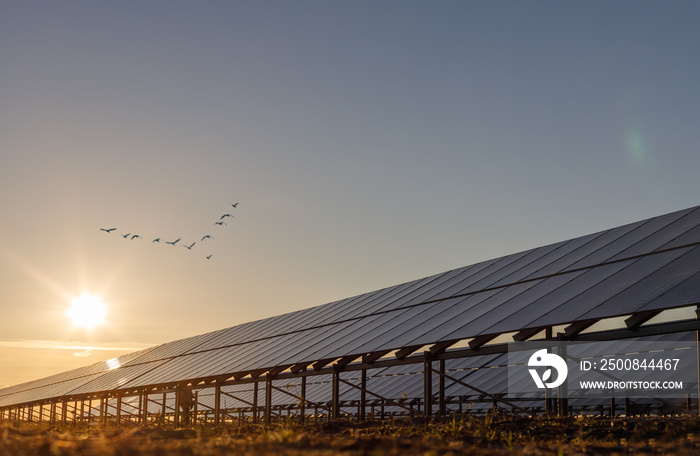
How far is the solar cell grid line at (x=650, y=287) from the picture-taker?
14.3 metres

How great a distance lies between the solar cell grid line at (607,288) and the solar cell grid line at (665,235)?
92 centimetres

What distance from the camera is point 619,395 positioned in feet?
92.5

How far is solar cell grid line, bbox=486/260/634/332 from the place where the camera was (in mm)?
16406

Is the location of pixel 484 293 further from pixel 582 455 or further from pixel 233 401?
pixel 233 401

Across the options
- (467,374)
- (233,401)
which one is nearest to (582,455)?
(467,374)

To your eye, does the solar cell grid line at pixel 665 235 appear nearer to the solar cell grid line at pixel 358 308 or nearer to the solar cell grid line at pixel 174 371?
the solar cell grid line at pixel 358 308

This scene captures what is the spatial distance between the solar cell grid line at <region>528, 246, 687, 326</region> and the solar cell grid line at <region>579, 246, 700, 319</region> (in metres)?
0.24

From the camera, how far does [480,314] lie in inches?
773

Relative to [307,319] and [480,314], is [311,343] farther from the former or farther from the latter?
[480,314]

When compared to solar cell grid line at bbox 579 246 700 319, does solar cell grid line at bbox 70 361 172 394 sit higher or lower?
lower

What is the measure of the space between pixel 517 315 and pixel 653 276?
344 centimetres

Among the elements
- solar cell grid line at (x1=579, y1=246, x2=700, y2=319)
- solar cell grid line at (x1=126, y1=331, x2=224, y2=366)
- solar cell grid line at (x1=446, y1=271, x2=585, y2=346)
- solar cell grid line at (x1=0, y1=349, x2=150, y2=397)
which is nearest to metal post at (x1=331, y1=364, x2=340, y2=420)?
solar cell grid line at (x1=446, y1=271, x2=585, y2=346)

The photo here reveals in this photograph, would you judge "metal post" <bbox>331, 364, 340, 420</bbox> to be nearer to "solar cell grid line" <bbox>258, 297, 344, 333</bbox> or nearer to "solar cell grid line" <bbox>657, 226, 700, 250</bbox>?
"solar cell grid line" <bbox>657, 226, 700, 250</bbox>

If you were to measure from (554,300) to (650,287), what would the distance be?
301cm
